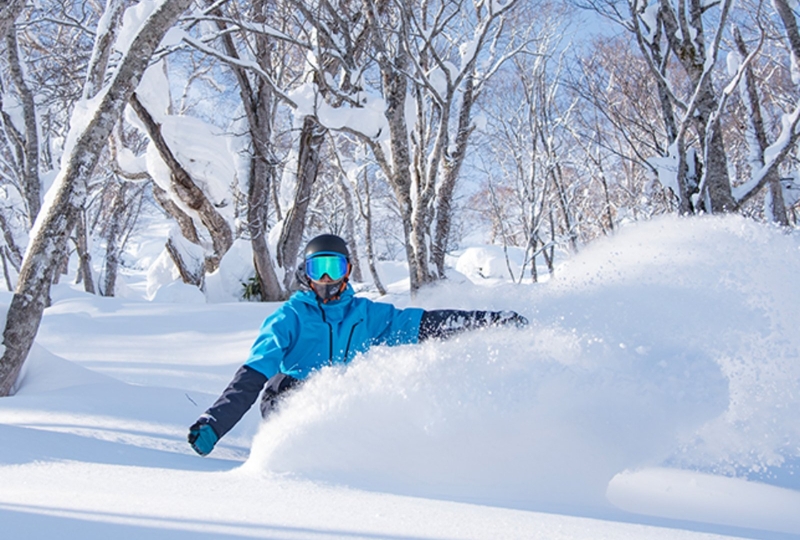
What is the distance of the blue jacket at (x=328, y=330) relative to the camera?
2.60 m

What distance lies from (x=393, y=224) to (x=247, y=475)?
27669 mm

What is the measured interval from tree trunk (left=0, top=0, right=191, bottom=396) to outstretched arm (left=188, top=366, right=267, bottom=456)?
6.14 feet

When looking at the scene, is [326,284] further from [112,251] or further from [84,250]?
[112,251]

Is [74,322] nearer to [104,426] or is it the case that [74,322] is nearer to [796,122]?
[104,426]

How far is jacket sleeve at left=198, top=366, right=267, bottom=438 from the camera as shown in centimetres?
214

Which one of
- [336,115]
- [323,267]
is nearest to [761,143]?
[336,115]

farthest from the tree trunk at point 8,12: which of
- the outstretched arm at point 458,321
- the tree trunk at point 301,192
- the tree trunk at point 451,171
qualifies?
the tree trunk at point 301,192

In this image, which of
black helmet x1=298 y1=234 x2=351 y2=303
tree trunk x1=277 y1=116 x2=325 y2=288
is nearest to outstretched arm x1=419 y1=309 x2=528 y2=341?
black helmet x1=298 y1=234 x2=351 y2=303

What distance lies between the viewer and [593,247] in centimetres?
340

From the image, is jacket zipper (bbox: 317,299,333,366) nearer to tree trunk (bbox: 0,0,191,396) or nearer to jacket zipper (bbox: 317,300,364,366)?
jacket zipper (bbox: 317,300,364,366)

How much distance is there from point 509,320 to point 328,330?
0.86 metres

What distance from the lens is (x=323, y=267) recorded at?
105 inches

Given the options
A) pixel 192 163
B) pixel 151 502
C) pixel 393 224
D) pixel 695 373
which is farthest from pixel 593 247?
pixel 393 224

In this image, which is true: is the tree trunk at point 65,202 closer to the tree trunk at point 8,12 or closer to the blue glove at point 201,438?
the tree trunk at point 8,12
